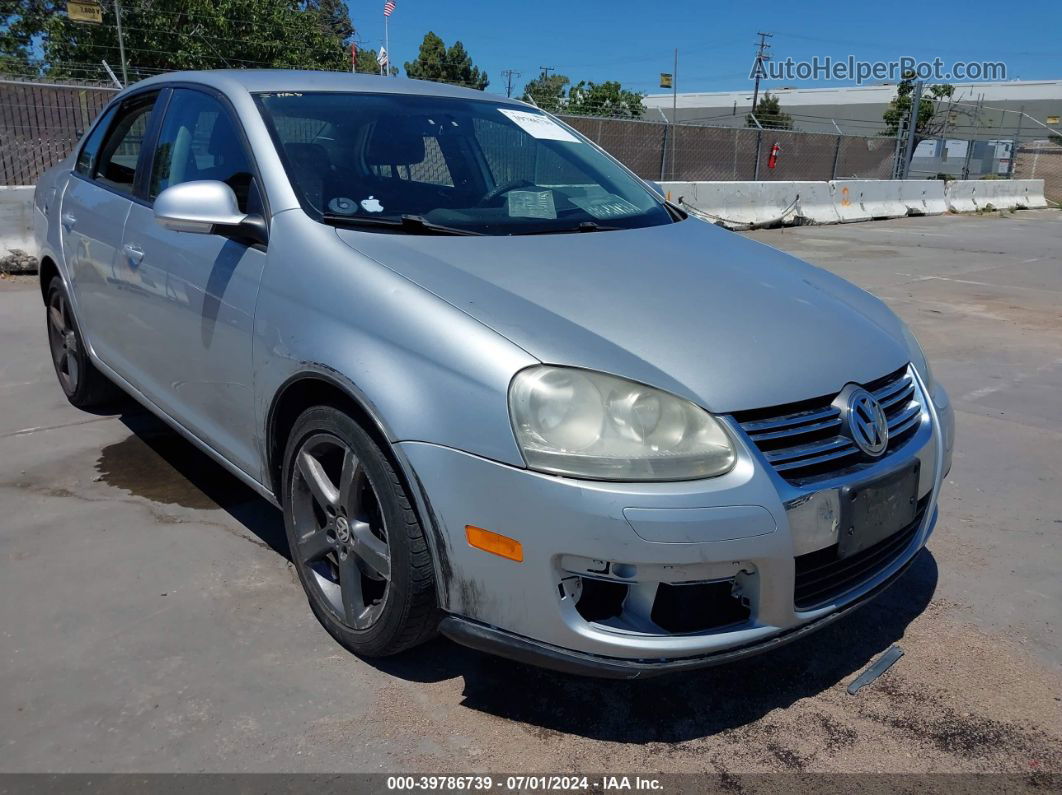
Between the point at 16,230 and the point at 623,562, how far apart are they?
336 inches

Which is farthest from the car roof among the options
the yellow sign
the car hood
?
the yellow sign

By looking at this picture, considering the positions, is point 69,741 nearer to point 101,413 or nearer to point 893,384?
point 893,384

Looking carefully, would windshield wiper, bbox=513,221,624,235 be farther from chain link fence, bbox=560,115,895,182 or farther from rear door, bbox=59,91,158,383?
chain link fence, bbox=560,115,895,182

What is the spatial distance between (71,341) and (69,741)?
2883 mm

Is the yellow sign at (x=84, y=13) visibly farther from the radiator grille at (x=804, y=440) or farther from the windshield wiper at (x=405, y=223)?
the radiator grille at (x=804, y=440)

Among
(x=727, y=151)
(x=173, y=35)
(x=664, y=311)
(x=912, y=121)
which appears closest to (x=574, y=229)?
(x=664, y=311)

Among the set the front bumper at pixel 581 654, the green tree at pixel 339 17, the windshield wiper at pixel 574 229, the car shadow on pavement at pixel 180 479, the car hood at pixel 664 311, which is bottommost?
the car shadow on pavement at pixel 180 479

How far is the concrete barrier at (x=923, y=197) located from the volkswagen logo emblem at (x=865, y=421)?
19316 mm

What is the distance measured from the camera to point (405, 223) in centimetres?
272

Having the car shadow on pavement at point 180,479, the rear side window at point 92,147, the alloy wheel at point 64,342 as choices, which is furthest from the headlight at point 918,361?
the alloy wheel at point 64,342

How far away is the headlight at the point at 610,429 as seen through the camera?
202 cm

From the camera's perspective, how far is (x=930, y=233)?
16078mm

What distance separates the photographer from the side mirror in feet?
8.90

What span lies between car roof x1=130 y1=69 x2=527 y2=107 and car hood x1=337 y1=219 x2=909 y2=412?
970 mm
